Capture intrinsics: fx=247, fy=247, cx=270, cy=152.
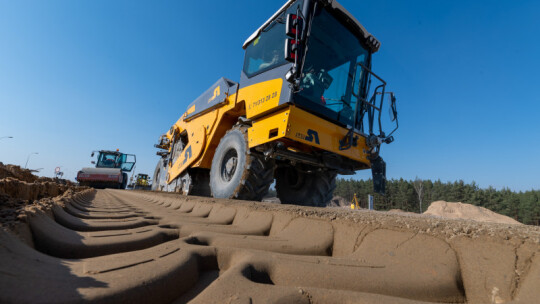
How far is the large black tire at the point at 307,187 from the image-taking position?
179 inches

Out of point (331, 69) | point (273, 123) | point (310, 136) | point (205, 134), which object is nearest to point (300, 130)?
point (310, 136)

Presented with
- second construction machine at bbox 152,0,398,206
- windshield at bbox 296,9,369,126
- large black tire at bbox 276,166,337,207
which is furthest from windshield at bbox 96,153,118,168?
windshield at bbox 296,9,369,126

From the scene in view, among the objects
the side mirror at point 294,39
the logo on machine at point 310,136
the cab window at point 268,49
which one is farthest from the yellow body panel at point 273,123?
the side mirror at point 294,39

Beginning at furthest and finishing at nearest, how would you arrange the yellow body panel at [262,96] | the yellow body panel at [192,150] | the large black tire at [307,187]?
the yellow body panel at [192,150] < the large black tire at [307,187] < the yellow body panel at [262,96]

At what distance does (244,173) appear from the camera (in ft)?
11.4

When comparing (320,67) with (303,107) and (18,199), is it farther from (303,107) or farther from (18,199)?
(18,199)

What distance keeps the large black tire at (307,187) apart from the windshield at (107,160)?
15.5 metres

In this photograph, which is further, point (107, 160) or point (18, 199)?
point (107, 160)

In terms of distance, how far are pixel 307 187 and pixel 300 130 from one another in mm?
1735

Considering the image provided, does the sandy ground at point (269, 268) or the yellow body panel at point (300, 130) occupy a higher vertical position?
the yellow body panel at point (300, 130)

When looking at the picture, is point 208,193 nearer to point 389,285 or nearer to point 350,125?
point 350,125

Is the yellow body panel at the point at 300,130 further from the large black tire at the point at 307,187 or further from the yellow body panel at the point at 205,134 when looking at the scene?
the yellow body panel at the point at 205,134

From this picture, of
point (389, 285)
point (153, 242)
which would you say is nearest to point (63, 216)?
point (153, 242)

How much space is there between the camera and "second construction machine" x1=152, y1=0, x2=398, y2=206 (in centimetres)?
324
